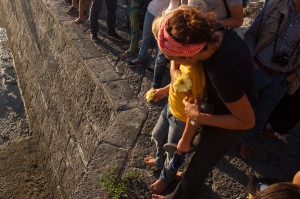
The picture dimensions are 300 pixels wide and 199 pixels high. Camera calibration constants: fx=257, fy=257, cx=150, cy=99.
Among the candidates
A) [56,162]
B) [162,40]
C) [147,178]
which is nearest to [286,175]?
[147,178]

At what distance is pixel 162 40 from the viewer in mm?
1310

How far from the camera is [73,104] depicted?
4051 mm

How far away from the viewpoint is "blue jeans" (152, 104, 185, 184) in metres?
1.80

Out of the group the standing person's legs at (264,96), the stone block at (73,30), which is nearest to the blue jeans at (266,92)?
the standing person's legs at (264,96)

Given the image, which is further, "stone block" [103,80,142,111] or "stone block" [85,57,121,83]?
"stone block" [85,57,121,83]

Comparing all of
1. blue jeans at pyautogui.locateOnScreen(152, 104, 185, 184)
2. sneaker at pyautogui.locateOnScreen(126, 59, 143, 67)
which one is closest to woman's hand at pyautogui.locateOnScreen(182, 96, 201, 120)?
blue jeans at pyautogui.locateOnScreen(152, 104, 185, 184)

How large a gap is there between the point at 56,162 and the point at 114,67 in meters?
1.90

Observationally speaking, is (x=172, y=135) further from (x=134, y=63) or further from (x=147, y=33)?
(x=134, y=63)

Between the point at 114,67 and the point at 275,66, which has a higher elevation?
the point at 275,66

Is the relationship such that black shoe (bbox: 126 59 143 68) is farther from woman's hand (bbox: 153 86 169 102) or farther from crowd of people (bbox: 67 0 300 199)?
woman's hand (bbox: 153 86 169 102)

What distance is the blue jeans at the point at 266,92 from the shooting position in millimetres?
2279

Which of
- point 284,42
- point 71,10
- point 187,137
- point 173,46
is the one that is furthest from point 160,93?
point 71,10

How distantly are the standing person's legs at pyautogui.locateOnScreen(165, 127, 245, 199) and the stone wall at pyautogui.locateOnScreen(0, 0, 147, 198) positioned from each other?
0.73m

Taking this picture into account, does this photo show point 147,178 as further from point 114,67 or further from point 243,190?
point 114,67
